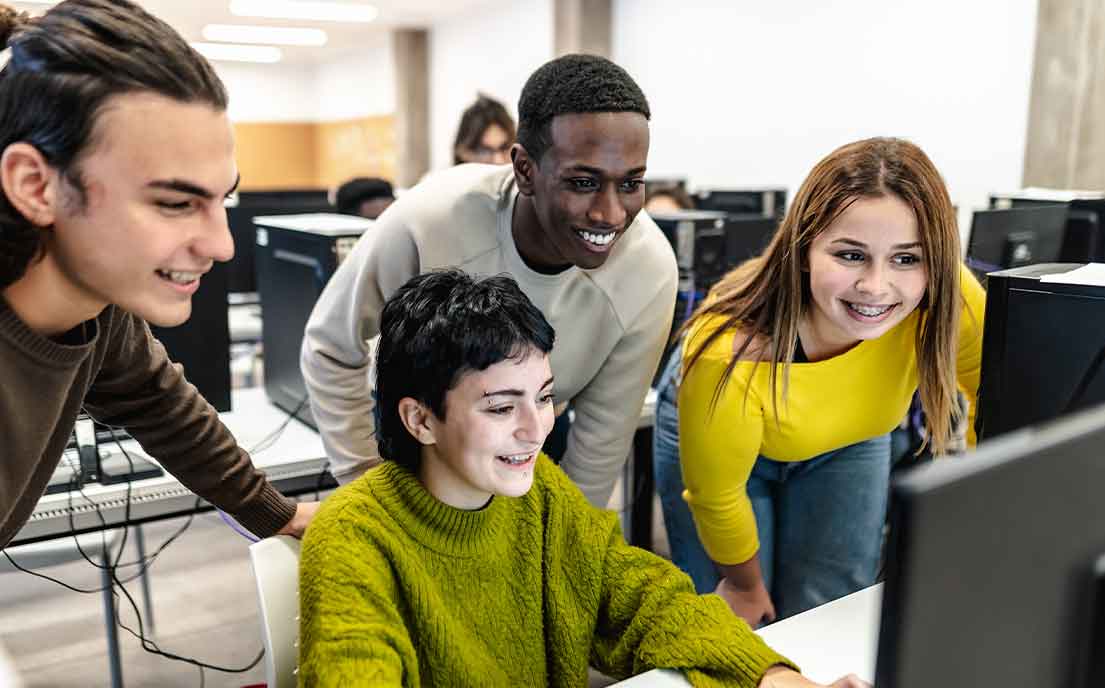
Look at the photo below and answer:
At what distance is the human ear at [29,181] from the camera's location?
751mm

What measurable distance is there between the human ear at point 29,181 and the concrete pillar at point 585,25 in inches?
260

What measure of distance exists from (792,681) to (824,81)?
5.15 metres

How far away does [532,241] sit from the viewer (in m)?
1.40

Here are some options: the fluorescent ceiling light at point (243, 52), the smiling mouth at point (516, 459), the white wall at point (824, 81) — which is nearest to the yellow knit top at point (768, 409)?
the smiling mouth at point (516, 459)

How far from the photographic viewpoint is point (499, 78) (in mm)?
8586

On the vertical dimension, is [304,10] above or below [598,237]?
above

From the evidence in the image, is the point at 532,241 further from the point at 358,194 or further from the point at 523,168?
the point at 358,194

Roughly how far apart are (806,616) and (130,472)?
121 centimetres

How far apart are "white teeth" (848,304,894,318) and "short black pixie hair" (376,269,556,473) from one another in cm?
45

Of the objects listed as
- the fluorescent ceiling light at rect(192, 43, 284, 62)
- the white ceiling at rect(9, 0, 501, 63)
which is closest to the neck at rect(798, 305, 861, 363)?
the white ceiling at rect(9, 0, 501, 63)

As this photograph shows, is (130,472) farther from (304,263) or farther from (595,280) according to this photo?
(595,280)

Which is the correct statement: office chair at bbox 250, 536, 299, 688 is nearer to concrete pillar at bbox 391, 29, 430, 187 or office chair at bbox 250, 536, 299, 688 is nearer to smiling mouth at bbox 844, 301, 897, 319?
smiling mouth at bbox 844, 301, 897, 319

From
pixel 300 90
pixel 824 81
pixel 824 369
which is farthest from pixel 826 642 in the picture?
pixel 300 90

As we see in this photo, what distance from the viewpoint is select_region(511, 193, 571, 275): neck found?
138 cm
